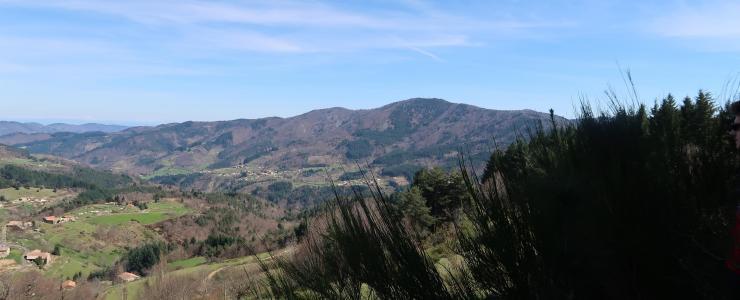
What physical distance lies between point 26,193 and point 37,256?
79.9 metres

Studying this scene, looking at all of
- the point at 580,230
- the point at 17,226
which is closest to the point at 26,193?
the point at 17,226

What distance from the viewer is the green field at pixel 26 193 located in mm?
139512

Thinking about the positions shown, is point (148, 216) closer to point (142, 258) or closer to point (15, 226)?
point (15, 226)

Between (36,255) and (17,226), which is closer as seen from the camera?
(36,255)

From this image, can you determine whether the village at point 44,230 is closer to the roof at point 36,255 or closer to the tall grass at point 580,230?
the roof at point 36,255

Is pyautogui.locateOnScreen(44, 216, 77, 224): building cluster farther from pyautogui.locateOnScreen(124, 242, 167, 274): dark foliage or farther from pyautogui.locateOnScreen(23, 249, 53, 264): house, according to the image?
pyautogui.locateOnScreen(124, 242, 167, 274): dark foliage

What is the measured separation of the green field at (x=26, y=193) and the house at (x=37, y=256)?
68.5 meters

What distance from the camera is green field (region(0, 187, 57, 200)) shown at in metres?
140

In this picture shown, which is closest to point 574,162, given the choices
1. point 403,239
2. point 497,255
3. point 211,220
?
point 497,255

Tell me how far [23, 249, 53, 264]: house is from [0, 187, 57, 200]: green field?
68.5 metres

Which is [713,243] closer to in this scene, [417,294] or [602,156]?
[602,156]

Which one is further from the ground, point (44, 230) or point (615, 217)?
point (615, 217)

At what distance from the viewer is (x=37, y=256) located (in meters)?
80.9

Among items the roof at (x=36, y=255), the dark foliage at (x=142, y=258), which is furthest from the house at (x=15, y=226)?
the dark foliage at (x=142, y=258)
